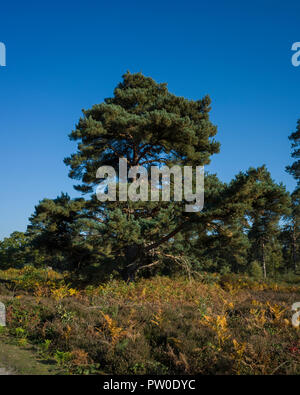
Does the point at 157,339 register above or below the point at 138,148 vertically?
below

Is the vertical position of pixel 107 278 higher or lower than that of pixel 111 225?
lower

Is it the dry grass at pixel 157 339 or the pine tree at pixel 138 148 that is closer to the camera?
the dry grass at pixel 157 339

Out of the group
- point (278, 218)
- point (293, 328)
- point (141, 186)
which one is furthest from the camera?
point (278, 218)

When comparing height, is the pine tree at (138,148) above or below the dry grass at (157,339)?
above

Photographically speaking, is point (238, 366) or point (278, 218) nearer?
point (238, 366)

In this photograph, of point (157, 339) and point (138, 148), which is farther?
point (138, 148)

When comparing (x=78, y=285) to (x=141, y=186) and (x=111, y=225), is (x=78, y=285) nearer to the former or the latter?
(x=111, y=225)

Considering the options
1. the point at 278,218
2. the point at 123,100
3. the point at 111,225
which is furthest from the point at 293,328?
the point at 278,218

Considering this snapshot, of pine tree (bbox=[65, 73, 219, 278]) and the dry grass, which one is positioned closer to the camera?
the dry grass

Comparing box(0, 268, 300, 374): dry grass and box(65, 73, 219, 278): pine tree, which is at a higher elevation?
box(65, 73, 219, 278): pine tree

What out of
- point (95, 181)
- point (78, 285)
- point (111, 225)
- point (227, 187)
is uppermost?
point (95, 181)

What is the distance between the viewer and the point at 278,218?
3050cm

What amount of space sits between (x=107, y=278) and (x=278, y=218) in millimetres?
24329
